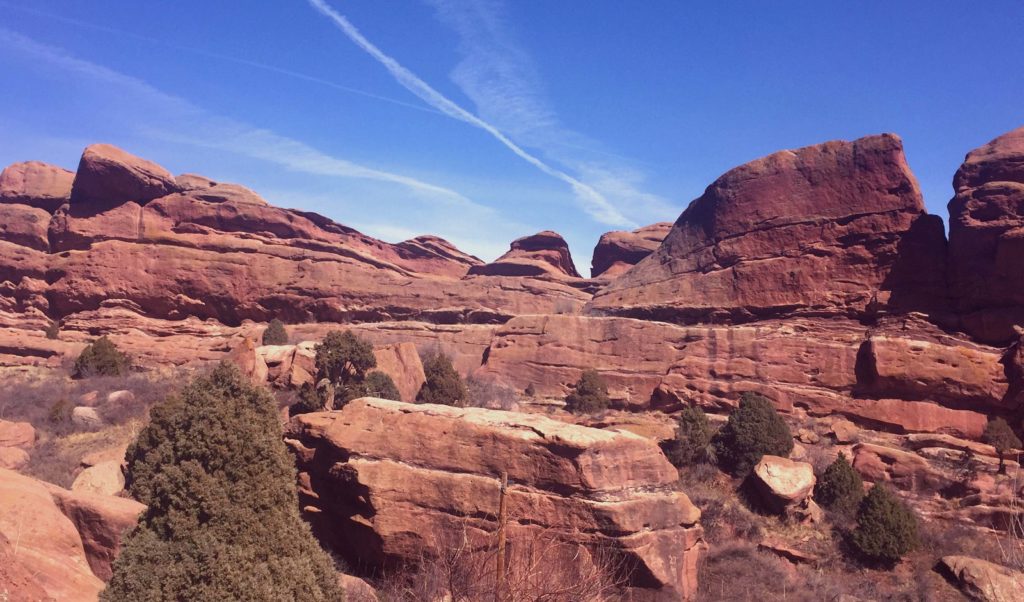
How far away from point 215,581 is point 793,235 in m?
33.1

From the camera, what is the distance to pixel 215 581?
236 inches

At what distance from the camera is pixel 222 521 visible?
6.42 metres

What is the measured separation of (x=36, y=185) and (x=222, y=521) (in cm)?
4799

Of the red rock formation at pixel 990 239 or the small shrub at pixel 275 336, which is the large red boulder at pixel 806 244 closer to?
the red rock formation at pixel 990 239

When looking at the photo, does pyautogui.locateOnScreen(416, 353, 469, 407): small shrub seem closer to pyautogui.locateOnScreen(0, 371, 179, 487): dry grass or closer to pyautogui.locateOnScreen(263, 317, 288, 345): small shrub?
pyautogui.locateOnScreen(0, 371, 179, 487): dry grass

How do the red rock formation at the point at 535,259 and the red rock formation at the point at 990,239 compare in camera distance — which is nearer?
the red rock formation at the point at 990,239

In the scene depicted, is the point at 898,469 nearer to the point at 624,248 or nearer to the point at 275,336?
the point at 275,336

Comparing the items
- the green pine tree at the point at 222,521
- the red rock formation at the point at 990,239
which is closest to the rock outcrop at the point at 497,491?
the green pine tree at the point at 222,521

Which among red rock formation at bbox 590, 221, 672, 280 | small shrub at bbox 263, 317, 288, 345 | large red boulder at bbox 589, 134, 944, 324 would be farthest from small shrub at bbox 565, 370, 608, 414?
red rock formation at bbox 590, 221, 672, 280

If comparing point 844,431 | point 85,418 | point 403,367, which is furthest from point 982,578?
point 85,418

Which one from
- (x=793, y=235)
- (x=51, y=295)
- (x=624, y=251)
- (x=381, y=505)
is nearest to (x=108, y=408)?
(x=381, y=505)

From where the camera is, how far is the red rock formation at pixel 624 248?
199 feet

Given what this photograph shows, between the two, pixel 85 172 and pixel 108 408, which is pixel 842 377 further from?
pixel 85 172

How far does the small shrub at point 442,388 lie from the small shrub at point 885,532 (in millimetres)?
14829
